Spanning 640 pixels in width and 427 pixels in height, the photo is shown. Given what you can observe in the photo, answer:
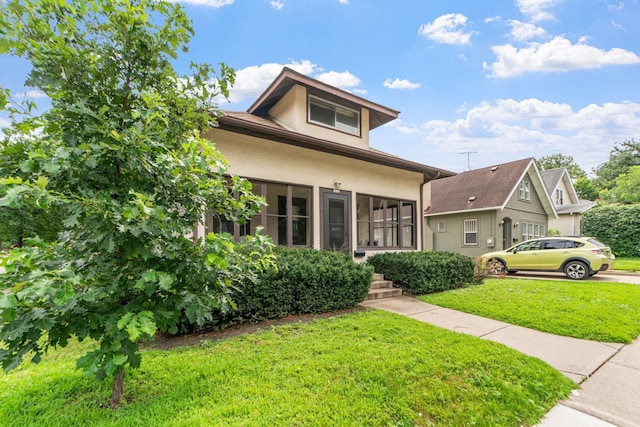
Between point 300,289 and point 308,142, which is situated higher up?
point 308,142

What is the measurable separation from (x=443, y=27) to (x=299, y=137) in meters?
7.72

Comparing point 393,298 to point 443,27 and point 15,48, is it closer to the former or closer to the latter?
Result: point 15,48

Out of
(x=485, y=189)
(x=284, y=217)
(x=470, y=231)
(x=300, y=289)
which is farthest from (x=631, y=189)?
(x=300, y=289)

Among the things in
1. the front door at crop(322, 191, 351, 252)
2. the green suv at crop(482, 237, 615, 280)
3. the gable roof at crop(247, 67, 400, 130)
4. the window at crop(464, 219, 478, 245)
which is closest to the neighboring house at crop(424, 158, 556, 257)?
the window at crop(464, 219, 478, 245)

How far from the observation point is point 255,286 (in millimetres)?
4770

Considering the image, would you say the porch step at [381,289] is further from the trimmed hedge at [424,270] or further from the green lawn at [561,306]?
the green lawn at [561,306]

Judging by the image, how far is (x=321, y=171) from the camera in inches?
317

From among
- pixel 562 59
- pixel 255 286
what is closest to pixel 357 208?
pixel 255 286

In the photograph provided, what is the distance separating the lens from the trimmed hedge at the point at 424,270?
7469 millimetres

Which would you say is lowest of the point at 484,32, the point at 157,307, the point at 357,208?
the point at 157,307

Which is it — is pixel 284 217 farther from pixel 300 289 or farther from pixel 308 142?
pixel 300 289

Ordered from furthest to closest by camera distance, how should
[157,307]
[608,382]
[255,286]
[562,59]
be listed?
[562,59] < [255,286] < [608,382] < [157,307]

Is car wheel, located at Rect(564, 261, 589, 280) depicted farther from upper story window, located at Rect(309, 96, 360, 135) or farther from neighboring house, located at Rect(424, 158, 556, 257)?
upper story window, located at Rect(309, 96, 360, 135)

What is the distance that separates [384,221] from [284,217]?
381 cm
